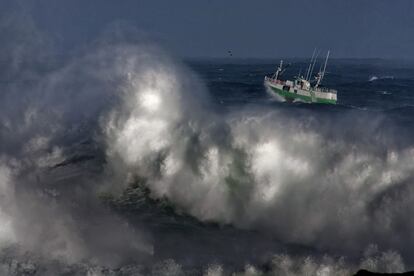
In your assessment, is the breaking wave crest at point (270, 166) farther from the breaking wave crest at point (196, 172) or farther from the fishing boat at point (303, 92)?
the fishing boat at point (303, 92)

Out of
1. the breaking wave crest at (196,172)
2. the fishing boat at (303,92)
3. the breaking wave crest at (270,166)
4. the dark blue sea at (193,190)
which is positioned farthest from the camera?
the fishing boat at (303,92)

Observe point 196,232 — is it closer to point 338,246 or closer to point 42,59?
point 338,246

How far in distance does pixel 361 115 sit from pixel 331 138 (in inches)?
220

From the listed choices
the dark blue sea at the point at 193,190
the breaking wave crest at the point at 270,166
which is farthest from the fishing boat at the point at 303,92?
the breaking wave crest at the point at 270,166

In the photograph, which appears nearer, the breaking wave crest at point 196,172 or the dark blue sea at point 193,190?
the dark blue sea at point 193,190

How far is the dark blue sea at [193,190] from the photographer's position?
16.5 m

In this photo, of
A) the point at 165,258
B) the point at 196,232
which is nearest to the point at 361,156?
the point at 196,232

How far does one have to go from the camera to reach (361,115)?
2639cm

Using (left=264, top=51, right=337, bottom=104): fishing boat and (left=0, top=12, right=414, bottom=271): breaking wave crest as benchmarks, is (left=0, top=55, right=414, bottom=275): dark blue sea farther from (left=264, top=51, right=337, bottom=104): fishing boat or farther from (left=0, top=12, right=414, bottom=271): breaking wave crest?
(left=264, top=51, right=337, bottom=104): fishing boat

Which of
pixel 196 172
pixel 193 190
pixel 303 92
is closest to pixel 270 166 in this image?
pixel 196 172

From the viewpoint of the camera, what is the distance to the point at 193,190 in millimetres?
22172

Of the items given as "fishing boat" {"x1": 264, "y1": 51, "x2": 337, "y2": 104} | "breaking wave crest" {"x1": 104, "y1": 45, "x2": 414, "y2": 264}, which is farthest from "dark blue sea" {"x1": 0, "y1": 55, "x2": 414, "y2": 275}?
"fishing boat" {"x1": 264, "y1": 51, "x2": 337, "y2": 104}

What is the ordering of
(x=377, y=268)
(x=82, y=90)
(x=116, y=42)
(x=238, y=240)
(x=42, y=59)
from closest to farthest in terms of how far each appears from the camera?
(x=377, y=268), (x=238, y=240), (x=116, y=42), (x=82, y=90), (x=42, y=59)

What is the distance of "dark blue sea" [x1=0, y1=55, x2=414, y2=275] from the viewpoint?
16.5 meters
